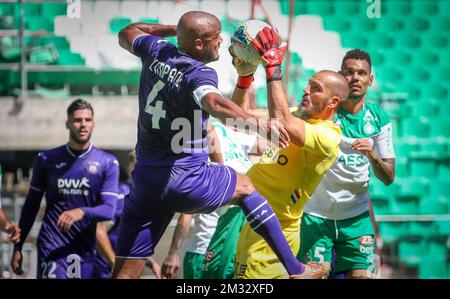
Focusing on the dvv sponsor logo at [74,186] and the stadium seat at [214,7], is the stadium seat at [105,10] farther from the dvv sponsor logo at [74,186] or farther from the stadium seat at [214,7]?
the dvv sponsor logo at [74,186]

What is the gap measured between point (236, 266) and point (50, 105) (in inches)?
219

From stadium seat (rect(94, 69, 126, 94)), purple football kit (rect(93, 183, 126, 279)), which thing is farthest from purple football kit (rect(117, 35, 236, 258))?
stadium seat (rect(94, 69, 126, 94))

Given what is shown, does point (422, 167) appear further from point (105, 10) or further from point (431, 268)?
point (105, 10)

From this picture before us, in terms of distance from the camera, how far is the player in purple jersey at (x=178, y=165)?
5.12 metres

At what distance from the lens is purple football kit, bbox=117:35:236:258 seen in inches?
201

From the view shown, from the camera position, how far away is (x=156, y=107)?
16.9ft

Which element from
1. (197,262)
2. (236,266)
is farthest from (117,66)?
(236,266)

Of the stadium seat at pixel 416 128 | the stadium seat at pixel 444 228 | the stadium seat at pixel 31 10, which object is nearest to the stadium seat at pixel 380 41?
the stadium seat at pixel 416 128

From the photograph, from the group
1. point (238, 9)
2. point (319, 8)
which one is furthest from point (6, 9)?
point (319, 8)

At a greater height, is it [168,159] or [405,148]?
[168,159]

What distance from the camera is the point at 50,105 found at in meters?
10.6

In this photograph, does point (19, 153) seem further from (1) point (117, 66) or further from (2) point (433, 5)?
(2) point (433, 5)

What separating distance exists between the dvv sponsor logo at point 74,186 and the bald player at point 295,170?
6.55 ft

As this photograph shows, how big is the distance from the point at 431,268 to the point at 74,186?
15.2ft
